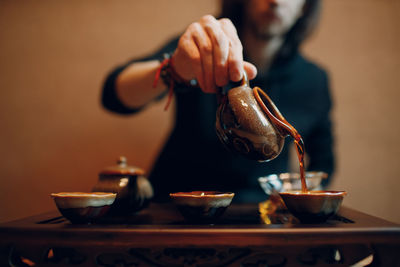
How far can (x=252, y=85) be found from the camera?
1503 millimetres

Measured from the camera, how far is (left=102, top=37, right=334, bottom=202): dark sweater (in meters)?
1.41

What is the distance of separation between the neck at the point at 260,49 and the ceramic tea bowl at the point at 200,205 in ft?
3.40

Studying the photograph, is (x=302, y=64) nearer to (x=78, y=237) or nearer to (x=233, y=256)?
(x=233, y=256)

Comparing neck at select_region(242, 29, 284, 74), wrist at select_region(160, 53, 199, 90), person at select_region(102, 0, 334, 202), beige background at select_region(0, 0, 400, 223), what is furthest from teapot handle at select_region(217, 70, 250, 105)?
beige background at select_region(0, 0, 400, 223)

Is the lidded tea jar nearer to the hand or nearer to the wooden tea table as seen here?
the wooden tea table

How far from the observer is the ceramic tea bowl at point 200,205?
61 centimetres

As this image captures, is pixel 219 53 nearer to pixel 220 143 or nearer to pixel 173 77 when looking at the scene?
pixel 173 77

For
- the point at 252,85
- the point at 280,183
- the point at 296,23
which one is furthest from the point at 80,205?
the point at 296,23

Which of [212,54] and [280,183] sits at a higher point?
[212,54]

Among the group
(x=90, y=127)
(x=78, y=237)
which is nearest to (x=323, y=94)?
(x=90, y=127)

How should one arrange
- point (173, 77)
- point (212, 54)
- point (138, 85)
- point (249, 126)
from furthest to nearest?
point (138, 85)
point (173, 77)
point (212, 54)
point (249, 126)

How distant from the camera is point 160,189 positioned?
143 cm

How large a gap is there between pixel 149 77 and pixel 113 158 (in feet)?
2.25

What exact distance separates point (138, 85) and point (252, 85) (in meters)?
0.59
